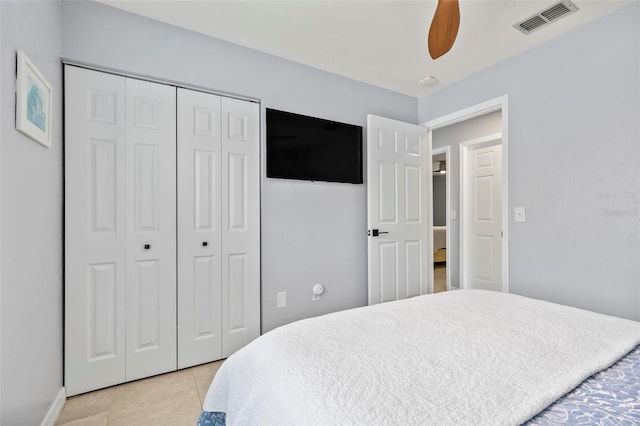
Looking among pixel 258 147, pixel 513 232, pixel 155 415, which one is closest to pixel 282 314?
pixel 155 415

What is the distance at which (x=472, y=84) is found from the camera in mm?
2857

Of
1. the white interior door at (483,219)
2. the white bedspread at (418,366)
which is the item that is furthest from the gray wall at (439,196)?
the white bedspread at (418,366)

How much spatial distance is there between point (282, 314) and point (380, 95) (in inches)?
90.3

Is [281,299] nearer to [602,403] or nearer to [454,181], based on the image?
[602,403]

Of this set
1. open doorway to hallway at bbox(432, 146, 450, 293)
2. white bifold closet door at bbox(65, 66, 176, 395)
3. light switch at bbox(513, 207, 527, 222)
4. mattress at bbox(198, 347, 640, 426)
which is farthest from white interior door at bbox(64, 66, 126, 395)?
open doorway to hallway at bbox(432, 146, 450, 293)

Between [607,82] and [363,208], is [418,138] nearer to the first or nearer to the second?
[363,208]

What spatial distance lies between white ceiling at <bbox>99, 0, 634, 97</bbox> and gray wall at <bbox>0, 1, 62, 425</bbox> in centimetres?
74

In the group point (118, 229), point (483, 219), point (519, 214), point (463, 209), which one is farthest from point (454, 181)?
point (118, 229)

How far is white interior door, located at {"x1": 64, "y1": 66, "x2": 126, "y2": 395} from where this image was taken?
1.86 m

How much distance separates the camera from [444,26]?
145cm

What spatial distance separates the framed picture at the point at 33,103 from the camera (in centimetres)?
124

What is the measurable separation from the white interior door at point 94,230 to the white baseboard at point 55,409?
6cm

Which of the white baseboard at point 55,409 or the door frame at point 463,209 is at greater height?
the door frame at point 463,209

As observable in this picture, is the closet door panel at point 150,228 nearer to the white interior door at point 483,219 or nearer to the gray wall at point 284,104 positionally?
the gray wall at point 284,104
